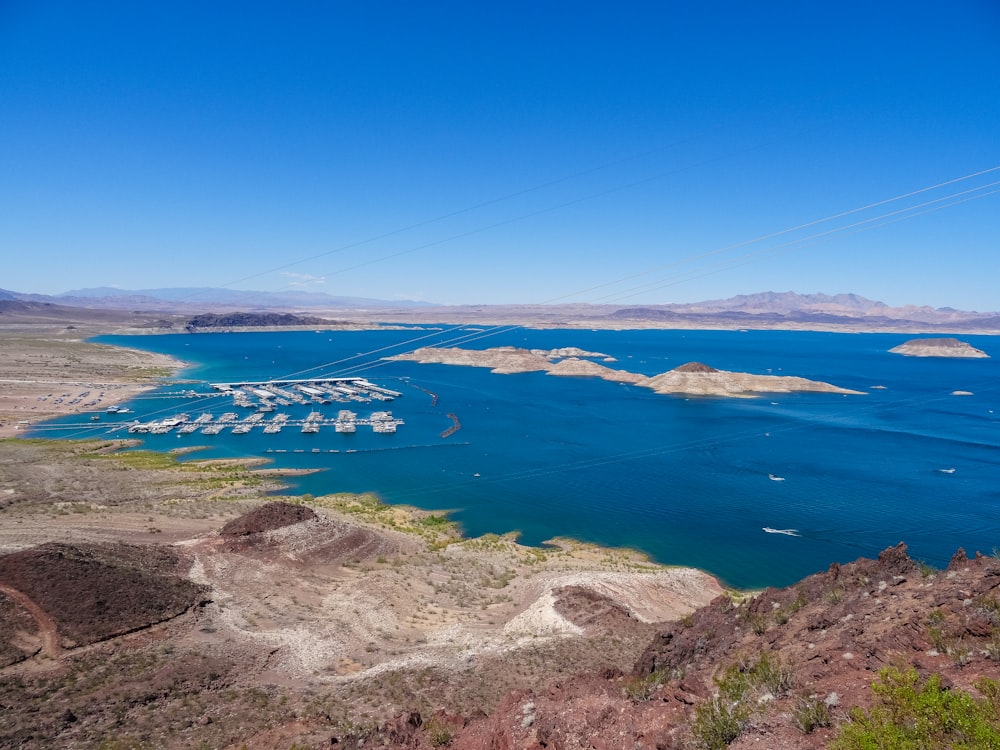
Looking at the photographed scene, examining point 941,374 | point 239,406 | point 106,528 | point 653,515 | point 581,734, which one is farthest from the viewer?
point 941,374

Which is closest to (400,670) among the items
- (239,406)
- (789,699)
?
(789,699)

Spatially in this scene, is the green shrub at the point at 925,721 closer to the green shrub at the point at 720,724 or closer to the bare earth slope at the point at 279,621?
the green shrub at the point at 720,724

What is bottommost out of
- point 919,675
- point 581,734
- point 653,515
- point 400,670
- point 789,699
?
point 653,515

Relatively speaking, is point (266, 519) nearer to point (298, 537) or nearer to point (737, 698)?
point (298, 537)

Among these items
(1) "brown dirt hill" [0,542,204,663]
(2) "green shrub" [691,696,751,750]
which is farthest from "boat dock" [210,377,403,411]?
(2) "green shrub" [691,696,751,750]

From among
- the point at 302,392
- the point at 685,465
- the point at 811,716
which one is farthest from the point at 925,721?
the point at 302,392

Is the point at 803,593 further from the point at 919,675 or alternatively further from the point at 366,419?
the point at 366,419

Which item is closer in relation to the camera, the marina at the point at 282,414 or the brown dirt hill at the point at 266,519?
the brown dirt hill at the point at 266,519

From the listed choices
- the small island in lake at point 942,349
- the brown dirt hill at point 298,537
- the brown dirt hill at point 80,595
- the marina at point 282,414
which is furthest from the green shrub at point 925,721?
the small island in lake at point 942,349
